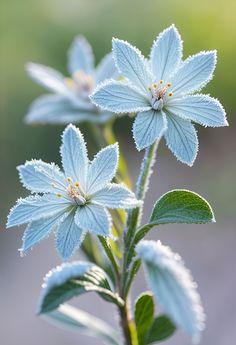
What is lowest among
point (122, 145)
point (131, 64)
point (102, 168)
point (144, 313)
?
point (144, 313)

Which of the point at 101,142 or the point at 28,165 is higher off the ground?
the point at 101,142

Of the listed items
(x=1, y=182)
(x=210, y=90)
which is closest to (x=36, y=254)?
(x=1, y=182)

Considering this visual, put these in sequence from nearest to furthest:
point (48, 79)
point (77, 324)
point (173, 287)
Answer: point (173, 287)
point (77, 324)
point (48, 79)

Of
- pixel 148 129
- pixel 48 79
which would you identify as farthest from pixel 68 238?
pixel 48 79

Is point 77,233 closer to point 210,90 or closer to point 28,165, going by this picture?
point 28,165

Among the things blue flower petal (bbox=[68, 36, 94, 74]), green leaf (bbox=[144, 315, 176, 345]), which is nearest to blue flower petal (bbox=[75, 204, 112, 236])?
green leaf (bbox=[144, 315, 176, 345])

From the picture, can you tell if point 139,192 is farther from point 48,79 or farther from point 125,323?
point 48,79

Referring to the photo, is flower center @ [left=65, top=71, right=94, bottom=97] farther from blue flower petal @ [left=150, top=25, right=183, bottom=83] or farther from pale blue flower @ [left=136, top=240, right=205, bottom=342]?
pale blue flower @ [left=136, top=240, right=205, bottom=342]

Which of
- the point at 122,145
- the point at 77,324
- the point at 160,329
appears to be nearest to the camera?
the point at 160,329
